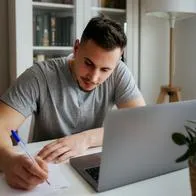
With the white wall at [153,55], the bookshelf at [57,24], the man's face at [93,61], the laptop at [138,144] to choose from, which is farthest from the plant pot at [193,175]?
the white wall at [153,55]

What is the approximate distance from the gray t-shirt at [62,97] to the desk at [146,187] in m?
0.54

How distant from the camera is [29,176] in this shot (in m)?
0.82

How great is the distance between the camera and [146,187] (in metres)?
0.86

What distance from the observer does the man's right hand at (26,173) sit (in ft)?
2.68

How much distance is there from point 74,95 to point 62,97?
58mm

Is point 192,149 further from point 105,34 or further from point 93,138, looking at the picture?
point 105,34

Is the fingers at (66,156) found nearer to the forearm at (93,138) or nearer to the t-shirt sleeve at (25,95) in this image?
the forearm at (93,138)

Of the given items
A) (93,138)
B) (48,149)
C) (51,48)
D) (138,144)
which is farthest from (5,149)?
(51,48)

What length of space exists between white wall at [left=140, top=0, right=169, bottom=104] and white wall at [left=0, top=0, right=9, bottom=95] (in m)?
1.16

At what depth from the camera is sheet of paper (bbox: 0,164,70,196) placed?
809 mm

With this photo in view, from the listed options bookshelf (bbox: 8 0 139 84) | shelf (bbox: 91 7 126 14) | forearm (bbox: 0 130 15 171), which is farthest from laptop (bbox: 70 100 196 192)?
shelf (bbox: 91 7 126 14)

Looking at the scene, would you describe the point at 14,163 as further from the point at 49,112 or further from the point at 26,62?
the point at 26,62

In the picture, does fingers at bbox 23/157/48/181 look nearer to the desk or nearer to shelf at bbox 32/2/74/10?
the desk

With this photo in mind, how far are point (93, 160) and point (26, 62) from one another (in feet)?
4.62
